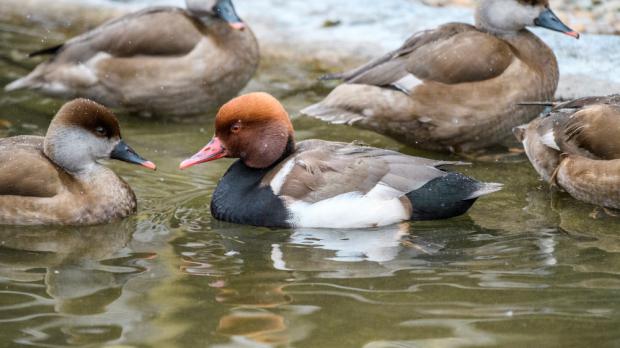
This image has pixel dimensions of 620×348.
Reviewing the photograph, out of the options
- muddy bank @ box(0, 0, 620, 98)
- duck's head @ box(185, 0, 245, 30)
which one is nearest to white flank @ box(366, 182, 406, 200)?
muddy bank @ box(0, 0, 620, 98)

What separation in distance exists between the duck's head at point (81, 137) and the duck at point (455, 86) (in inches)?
62.3

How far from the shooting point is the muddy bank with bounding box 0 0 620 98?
8.91 metres

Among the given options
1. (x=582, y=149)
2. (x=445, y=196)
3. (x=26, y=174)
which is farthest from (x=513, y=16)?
(x=26, y=174)

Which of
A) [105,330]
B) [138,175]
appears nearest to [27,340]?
[105,330]

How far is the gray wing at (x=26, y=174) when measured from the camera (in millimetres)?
6383

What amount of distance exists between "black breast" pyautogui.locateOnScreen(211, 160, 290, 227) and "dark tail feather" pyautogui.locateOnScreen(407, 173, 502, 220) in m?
0.77

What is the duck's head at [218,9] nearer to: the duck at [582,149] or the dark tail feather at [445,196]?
the duck at [582,149]

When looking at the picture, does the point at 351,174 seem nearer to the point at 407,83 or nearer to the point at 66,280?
the point at 407,83

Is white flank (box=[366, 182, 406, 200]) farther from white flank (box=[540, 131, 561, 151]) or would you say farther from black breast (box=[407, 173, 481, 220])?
white flank (box=[540, 131, 561, 151])

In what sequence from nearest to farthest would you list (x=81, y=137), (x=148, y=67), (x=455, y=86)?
1. (x=81, y=137)
2. (x=455, y=86)
3. (x=148, y=67)

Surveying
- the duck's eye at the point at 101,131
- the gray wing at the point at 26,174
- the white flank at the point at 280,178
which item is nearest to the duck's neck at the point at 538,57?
the white flank at the point at 280,178

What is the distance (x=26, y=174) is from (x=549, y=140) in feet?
10.6

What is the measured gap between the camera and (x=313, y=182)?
6.27m

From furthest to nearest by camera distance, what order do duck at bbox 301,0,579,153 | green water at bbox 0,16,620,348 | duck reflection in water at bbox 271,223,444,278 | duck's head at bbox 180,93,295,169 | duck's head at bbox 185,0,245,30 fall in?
1. duck's head at bbox 185,0,245,30
2. duck at bbox 301,0,579,153
3. duck's head at bbox 180,93,295,169
4. duck reflection in water at bbox 271,223,444,278
5. green water at bbox 0,16,620,348
